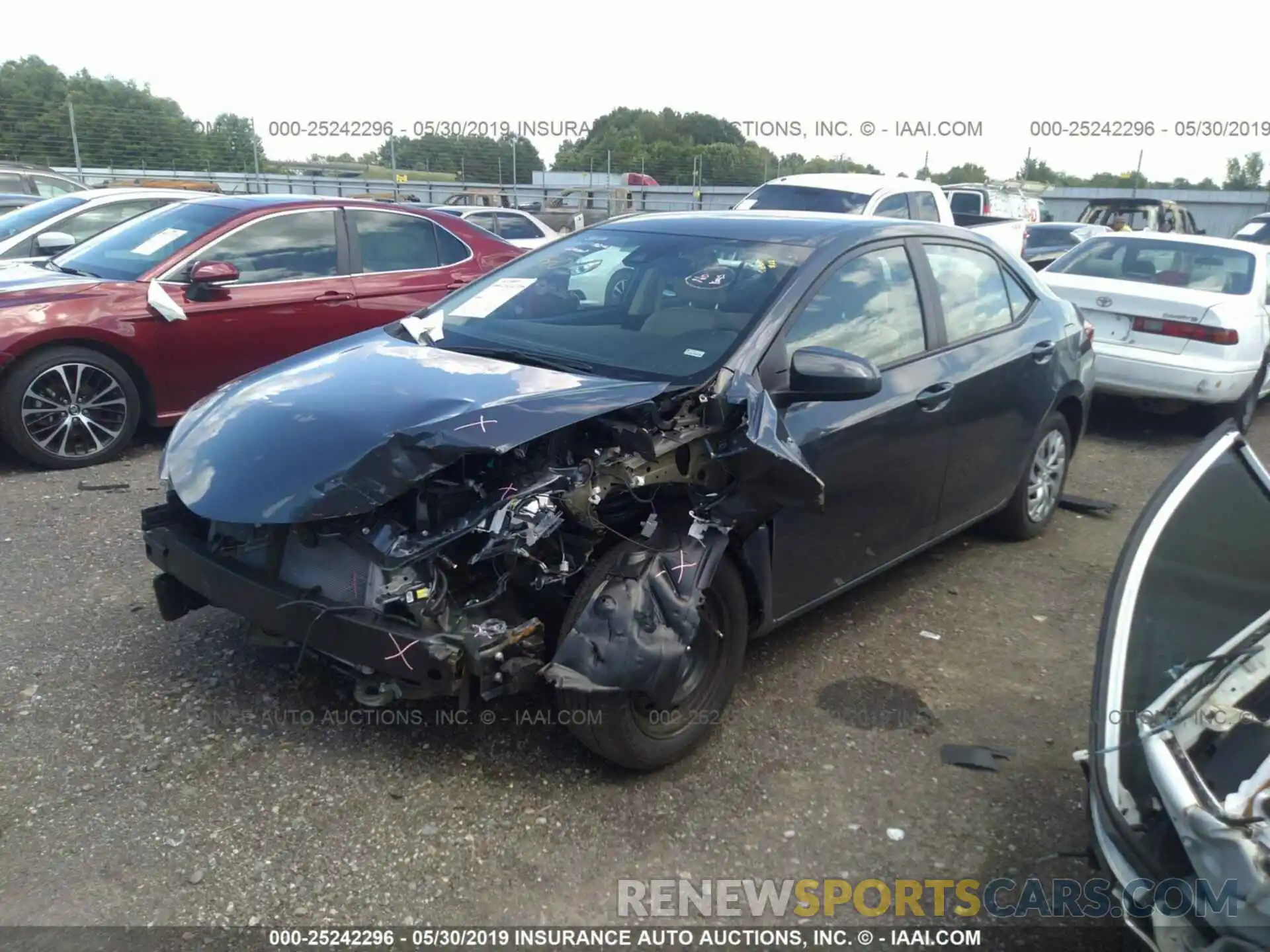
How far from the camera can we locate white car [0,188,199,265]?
8.27m

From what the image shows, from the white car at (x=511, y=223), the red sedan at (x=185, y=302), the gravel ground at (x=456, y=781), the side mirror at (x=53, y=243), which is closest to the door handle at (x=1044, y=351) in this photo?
the gravel ground at (x=456, y=781)

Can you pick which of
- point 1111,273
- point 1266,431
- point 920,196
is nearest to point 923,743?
point 1111,273

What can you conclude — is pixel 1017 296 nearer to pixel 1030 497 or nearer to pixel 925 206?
pixel 1030 497

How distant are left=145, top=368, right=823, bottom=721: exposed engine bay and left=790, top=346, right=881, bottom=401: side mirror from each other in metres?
0.20

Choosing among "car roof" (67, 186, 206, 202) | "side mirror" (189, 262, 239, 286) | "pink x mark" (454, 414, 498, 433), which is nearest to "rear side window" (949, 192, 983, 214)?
"car roof" (67, 186, 206, 202)

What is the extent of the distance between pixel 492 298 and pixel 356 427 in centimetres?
137

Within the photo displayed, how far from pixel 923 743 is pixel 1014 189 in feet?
77.8

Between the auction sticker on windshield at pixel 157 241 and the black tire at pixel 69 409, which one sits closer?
the black tire at pixel 69 409

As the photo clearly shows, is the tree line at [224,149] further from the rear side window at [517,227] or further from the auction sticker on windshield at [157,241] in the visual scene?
the auction sticker on windshield at [157,241]

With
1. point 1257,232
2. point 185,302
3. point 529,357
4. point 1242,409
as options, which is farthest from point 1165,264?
point 1257,232

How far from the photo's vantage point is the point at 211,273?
19.6 feet

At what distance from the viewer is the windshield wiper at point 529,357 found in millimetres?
3426

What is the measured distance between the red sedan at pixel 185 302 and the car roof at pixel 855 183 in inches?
203

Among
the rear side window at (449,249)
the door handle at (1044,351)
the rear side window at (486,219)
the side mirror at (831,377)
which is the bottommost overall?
the door handle at (1044,351)
